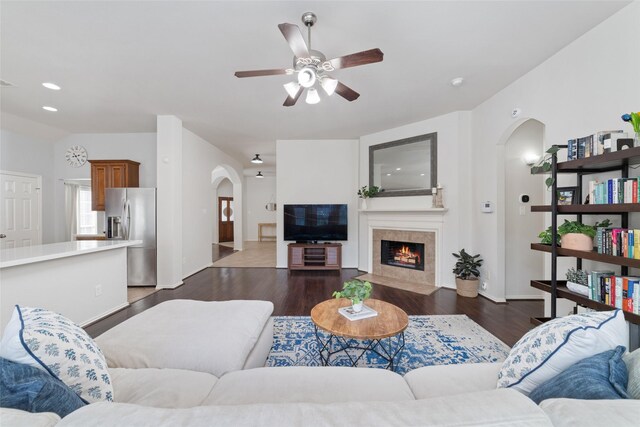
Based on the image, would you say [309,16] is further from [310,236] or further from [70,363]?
[310,236]

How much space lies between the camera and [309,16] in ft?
6.06

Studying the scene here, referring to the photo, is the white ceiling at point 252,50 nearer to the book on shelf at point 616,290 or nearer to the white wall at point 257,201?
the book on shelf at point 616,290

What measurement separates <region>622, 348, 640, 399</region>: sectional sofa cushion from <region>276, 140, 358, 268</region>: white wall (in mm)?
4449

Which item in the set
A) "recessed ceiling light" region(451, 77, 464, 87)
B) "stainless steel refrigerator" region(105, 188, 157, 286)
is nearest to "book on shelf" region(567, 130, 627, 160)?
"recessed ceiling light" region(451, 77, 464, 87)

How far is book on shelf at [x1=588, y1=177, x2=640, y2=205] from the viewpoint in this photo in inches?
59.7

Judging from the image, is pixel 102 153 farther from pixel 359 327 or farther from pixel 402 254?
pixel 402 254

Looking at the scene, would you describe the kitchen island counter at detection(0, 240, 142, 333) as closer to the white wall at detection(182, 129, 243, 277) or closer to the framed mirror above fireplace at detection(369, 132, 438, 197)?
the white wall at detection(182, 129, 243, 277)

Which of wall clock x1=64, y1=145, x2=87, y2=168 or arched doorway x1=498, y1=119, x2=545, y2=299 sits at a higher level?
wall clock x1=64, y1=145, x2=87, y2=168

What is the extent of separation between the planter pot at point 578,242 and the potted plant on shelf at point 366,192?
2.96 meters

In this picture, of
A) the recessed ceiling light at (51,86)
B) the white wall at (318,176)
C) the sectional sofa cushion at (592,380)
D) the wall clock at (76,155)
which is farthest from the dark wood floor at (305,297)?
the wall clock at (76,155)

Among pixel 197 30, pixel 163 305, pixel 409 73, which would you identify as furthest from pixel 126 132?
pixel 409 73

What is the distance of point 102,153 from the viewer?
496 cm

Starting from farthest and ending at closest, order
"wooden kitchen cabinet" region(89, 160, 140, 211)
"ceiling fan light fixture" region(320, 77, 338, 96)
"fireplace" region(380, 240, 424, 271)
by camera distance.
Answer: "wooden kitchen cabinet" region(89, 160, 140, 211) → "fireplace" region(380, 240, 424, 271) → "ceiling fan light fixture" region(320, 77, 338, 96)

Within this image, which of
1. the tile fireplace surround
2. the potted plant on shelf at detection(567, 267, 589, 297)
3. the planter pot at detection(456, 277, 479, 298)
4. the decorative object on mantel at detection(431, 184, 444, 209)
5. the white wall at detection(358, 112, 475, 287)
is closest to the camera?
the potted plant on shelf at detection(567, 267, 589, 297)
